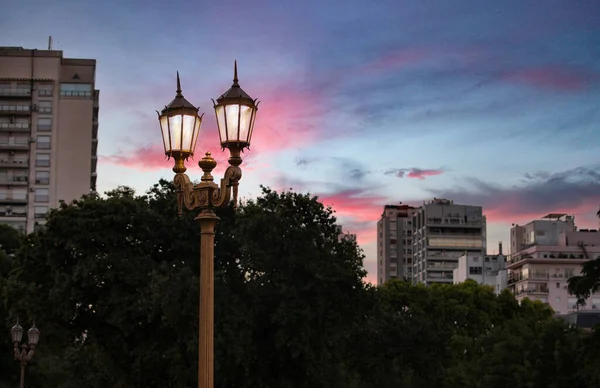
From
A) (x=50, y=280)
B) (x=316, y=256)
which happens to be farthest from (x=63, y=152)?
(x=316, y=256)

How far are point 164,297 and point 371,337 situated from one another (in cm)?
1167

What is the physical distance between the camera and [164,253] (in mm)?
44781

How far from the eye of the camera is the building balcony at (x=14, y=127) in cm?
9313

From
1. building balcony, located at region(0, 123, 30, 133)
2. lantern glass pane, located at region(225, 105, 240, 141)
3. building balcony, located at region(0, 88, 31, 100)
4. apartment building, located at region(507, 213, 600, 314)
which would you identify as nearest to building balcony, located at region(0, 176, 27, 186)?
building balcony, located at region(0, 123, 30, 133)

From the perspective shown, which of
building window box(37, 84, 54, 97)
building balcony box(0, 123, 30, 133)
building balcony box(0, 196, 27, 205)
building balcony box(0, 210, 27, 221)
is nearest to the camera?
building balcony box(0, 210, 27, 221)

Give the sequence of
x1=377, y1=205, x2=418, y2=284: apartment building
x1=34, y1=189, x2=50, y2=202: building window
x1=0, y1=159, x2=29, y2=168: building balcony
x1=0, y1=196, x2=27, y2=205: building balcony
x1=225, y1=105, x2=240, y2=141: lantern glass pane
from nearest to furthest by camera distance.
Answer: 1. x1=225, y1=105, x2=240, y2=141: lantern glass pane
2. x1=0, y1=196, x2=27, y2=205: building balcony
3. x1=34, y1=189, x2=50, y2=202: building window
4. x1=0, y1=159, x2=29, y2=168: building balcony
5. x1=377, y1=205, x2=418, y2=284: apartment building

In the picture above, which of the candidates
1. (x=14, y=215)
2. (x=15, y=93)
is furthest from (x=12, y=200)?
(x=15, y=93)

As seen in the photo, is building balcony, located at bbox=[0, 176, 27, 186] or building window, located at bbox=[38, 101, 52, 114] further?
building window, located at bbox=[38, 101, 52, 114]

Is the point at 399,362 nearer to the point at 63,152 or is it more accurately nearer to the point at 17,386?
the point at 17,386

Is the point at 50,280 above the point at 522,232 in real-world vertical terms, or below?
below

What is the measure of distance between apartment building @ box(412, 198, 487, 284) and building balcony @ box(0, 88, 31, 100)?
8198cm

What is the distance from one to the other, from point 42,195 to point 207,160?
81.2 metres

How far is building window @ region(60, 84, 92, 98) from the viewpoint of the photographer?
9331 centimetres

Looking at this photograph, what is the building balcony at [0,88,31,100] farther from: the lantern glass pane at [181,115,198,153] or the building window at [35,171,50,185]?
the lantern glass pane at [181,115,198,153]
